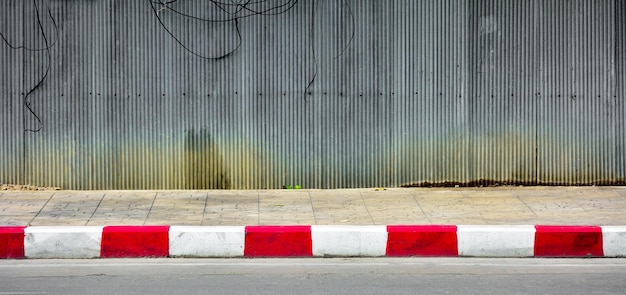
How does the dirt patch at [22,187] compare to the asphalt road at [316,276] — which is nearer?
the asphalt road at [316,276]

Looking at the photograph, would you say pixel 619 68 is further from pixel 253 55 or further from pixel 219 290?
pixel 219 290

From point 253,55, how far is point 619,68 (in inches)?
182

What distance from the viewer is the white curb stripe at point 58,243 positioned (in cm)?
872

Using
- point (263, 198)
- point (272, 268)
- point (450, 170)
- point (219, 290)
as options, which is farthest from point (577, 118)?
point (219, 290)

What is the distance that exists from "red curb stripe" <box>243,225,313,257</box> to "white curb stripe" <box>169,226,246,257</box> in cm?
9

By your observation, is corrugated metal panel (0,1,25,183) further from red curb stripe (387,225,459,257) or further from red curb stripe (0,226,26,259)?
red curb stripe (387,225,459,257)

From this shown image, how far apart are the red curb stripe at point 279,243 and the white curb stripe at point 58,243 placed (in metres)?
1.44

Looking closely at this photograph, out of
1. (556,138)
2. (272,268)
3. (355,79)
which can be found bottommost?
(272,268)

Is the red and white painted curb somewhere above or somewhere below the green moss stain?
below

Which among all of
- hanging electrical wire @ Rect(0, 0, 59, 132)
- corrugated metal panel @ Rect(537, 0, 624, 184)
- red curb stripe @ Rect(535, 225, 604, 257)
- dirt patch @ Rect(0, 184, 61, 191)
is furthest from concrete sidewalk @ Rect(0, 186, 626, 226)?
hanging electrical wire @ Rect(0, 0, 59, 132)

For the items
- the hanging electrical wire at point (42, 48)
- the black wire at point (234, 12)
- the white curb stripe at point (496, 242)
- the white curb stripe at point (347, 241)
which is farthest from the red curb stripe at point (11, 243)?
the white curb stripe at point (496, 242)

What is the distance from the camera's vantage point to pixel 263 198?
11094 mm

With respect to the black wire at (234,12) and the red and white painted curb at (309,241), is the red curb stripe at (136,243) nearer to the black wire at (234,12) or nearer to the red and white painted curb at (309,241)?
the red and white painted curb at (309,241)

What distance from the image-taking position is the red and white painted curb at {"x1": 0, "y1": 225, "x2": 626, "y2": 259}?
8.73 m
